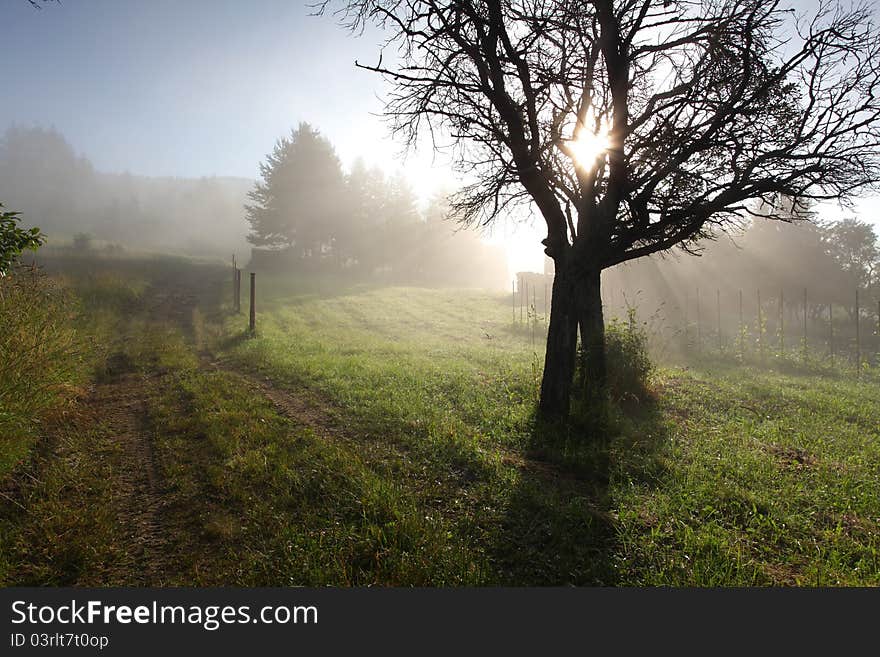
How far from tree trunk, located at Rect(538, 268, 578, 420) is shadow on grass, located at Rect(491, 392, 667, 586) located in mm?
531

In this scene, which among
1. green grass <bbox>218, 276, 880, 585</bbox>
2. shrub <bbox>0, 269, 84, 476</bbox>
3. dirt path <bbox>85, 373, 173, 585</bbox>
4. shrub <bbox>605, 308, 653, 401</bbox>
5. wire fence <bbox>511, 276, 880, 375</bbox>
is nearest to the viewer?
dirt path <bbox>85, 373, 173, 585</bbox>

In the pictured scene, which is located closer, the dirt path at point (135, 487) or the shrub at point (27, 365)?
the dirt path at point (135, 487)

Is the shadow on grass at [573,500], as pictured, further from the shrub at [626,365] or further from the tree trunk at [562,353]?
the shrub at [626,365]

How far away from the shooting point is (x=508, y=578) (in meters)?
3.09

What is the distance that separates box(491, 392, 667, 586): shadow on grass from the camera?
3.23 meters

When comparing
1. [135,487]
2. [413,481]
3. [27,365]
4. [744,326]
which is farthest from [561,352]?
[744,326]

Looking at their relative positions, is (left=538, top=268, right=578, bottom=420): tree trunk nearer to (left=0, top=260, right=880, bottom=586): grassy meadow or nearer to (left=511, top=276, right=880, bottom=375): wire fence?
(left=0, top=260, right=880, bottom=586): grassy meadow

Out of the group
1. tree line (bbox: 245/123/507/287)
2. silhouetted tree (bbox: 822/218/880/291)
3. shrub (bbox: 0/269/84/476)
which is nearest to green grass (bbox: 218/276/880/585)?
shrub (bbox: 0/269/84/476)

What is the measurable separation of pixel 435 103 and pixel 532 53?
75.0 inches

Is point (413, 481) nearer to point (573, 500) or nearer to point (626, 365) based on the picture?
point (573, 500)

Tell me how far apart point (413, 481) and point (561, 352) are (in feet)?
11.7

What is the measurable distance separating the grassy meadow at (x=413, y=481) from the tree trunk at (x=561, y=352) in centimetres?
57

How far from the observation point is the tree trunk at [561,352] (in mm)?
6840

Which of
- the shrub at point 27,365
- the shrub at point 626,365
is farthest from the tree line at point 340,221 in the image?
the shrub at point 27,365
